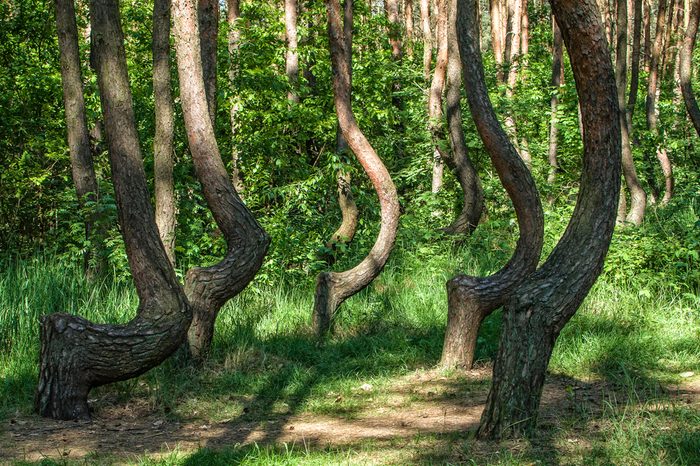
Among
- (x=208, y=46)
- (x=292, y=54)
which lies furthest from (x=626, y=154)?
(x=208, y=46)

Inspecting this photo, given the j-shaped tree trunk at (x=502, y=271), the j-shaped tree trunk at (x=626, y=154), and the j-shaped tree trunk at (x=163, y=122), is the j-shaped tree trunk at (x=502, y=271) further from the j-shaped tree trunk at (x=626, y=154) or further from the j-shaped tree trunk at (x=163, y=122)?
the j-shaped tree trunk at (x=626, y=154)

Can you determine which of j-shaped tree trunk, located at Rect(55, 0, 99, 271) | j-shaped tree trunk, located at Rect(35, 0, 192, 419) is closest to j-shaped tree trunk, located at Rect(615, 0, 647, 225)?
j-shaped tree trunk, located at Rect(55, 0, 99, 271)

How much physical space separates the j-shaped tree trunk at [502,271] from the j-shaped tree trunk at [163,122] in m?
3.48

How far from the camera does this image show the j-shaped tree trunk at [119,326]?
6.61 m

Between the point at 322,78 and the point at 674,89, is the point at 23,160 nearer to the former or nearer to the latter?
the point at 322,78

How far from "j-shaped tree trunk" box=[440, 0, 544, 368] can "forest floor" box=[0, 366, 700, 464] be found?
0.39 meters

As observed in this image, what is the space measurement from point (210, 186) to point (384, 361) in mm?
2558

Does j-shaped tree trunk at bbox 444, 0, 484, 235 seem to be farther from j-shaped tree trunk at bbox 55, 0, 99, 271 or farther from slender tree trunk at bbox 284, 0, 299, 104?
j-shaped tree trunk at bbox 55, 0, 99, 271

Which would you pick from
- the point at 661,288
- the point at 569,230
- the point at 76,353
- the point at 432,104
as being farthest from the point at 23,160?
the point at 569,230

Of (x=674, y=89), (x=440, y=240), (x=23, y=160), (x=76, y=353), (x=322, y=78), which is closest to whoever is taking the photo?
(x=76, y=353)

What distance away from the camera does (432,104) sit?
1591 centimetres

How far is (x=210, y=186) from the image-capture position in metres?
8.24

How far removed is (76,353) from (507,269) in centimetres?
412

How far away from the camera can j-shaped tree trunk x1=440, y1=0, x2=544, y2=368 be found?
790cm
